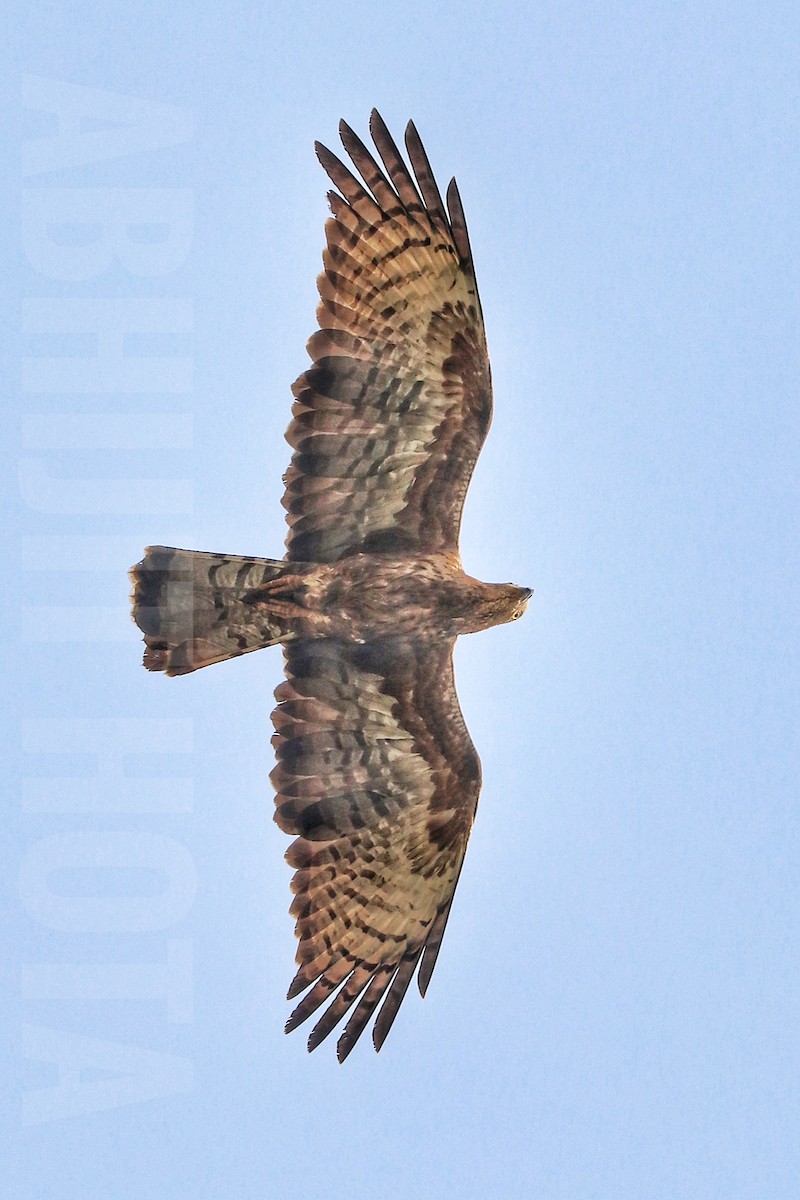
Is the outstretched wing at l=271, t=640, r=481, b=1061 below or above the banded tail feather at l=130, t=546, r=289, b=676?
below

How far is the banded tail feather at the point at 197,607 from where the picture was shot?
10.7 m

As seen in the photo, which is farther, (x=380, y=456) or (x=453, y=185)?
(x=380, y=456)

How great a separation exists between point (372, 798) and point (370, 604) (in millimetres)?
1234

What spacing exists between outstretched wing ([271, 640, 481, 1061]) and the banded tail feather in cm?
34

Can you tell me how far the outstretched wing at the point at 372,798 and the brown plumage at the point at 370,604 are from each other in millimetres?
11

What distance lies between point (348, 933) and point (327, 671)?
1554mm

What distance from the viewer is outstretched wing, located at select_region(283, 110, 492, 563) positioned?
32.8 feet

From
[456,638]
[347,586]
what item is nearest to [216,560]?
[347,586]

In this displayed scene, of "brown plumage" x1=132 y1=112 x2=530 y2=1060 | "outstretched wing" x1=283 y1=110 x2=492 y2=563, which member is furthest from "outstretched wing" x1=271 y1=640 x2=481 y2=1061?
"outstretched wing" x1=283 y1=110 x2=492 y2=563

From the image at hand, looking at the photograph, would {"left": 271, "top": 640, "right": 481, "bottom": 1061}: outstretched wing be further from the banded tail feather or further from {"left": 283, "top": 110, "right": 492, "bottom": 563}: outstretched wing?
{"left": 283, "top": 110, "right": 492, "bottom": 563}: outstretched wing

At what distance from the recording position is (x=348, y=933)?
35.5 feet

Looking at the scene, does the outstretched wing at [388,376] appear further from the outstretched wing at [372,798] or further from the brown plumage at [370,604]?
the outstretched wing at [372,798]

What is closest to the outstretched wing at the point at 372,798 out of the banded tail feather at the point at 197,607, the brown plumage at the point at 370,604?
the brown plumage at the point at 370,604

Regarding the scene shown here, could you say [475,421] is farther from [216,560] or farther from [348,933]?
[348,933]
